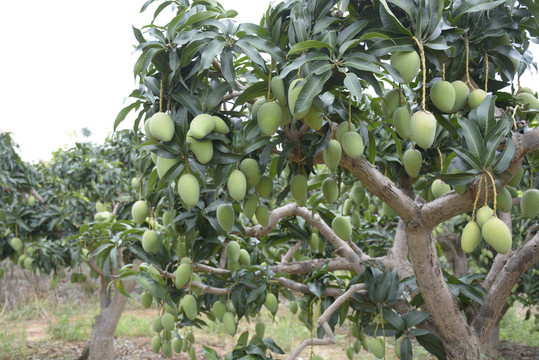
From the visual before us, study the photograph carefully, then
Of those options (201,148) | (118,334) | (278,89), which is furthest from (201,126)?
(118,334)

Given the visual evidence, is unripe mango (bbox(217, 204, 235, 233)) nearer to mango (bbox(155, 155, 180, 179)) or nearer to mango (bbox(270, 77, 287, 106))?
mango (bbox(155, 155, 180, 179))

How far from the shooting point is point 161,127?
94cm

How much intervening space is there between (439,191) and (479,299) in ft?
1.16

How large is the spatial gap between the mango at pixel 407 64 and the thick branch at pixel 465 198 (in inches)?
11.7

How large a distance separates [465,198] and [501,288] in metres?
0.51

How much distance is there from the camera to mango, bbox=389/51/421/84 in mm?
853

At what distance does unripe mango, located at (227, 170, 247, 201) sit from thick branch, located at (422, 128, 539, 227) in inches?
19.5

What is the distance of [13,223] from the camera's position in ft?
9.45

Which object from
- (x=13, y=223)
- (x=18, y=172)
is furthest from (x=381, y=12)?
(x=18, y=172)

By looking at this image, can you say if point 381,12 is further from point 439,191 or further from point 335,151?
point 439,191

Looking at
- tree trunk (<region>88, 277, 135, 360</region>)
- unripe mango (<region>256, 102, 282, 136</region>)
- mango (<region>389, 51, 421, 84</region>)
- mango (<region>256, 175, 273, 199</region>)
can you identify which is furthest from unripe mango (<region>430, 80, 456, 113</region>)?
tree trunk (<region>88, 277, 135, 360</region>)

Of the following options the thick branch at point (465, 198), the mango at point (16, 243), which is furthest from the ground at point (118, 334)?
the thick branch at point (465, 198)

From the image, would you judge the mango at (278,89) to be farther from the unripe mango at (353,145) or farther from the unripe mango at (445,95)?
the unripe mango at (445,95)

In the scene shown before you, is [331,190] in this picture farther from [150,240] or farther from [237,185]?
[150,240]
